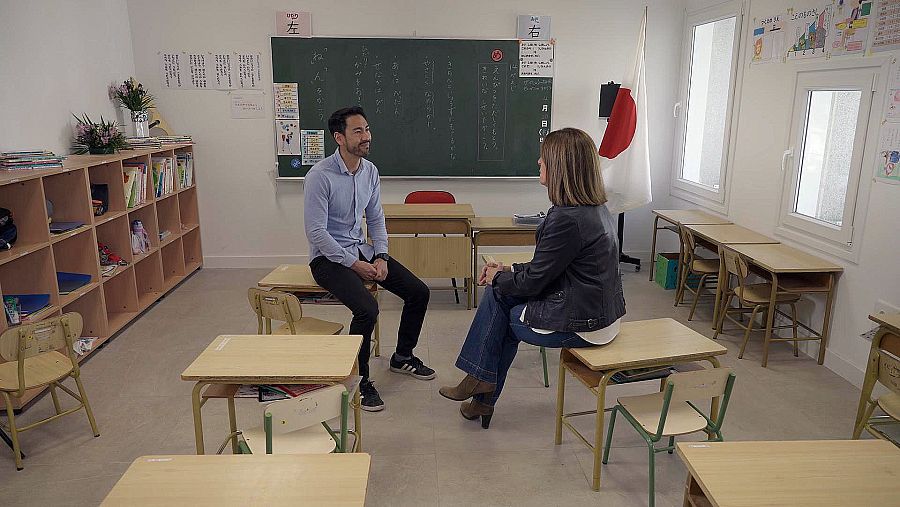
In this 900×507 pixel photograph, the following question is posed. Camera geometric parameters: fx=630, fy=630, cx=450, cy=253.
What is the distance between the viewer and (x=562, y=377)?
299 cm

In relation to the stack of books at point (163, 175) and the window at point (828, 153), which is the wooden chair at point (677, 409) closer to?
the window at point (828, 153)

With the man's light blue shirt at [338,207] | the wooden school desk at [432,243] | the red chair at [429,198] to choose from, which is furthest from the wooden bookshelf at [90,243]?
the red chair at [429,198]

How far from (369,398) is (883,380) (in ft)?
8.12

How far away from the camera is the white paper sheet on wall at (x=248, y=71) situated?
596 cm

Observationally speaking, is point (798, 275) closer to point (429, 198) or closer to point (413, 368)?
point (413, 368)

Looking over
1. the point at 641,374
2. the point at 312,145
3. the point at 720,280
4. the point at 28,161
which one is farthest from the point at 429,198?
the point at 641,374

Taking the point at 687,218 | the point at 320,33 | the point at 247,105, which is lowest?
the point at 687,218

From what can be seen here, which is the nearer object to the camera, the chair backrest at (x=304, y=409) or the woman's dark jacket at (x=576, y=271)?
the chair backrest at (x=304, y=409)

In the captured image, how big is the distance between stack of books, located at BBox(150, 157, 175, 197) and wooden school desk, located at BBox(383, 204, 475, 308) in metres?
2.01

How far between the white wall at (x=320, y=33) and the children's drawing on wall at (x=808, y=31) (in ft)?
6.00

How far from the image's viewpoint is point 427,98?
6.14 metres

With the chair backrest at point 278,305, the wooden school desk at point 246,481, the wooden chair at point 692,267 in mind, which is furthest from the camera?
the wooden chair at point 692,267

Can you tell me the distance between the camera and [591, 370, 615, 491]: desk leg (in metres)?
2.59

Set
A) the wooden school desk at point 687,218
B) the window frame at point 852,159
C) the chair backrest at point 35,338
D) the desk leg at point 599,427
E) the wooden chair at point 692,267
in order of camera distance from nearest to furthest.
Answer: the desk leg at point 599,427, the chair backrest at point 35,338, the window frame at point 852,159, the wooden chair at point 692,267, the wooden school desk at point 687,218
